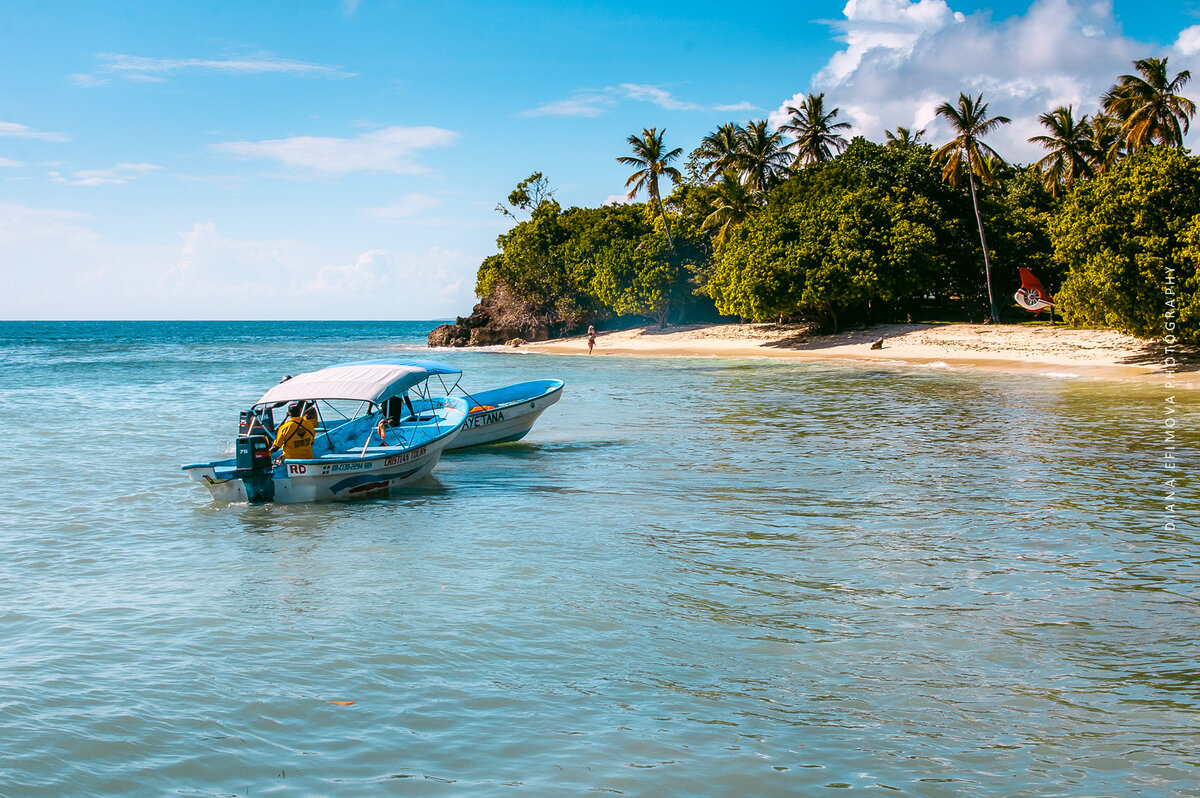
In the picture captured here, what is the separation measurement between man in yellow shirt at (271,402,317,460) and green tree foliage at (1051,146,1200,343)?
27.9 m

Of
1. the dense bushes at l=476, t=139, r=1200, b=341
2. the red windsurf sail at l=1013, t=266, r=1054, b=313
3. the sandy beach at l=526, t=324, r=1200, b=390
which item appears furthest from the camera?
the red windsurf sail at l=1013, t=266, r=1054, b=313

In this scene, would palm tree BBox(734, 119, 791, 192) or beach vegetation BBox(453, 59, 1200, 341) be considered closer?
beach vegetation BBox(453, 59, 1200, 341)

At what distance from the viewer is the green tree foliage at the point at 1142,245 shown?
29516 millimetres

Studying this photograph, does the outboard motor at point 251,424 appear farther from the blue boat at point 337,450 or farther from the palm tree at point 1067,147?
the palm tree at point 1067,147

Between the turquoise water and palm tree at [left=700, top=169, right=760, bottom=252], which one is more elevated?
palm tree at [left=700, top=169, right=760, bottom=252]

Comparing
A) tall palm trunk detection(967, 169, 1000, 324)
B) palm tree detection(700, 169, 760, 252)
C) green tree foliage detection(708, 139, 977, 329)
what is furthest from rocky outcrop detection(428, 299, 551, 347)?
tall palm trunk detection(967, 169, 1000, 324)

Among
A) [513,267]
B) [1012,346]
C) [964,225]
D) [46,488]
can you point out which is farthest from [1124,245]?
[513,267]

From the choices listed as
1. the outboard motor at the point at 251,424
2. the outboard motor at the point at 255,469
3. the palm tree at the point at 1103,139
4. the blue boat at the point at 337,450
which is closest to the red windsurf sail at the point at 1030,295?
the palm tree at the point at 1103,139

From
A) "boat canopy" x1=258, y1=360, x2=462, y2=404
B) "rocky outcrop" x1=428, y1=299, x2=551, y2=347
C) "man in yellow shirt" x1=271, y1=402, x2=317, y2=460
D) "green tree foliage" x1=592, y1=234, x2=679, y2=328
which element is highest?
"green tree foliage" x1=592, y1=234, x2=679, y2=328

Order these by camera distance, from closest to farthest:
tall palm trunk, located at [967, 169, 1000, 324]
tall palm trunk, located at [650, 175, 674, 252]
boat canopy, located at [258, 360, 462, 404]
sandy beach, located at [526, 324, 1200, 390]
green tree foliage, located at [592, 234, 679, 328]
Result: 1. boat canopy, located at [258, 360, 462, 404]
2. sandy beach, located at [526, 324, 1200, 390]
3. tall palm trunk, located at [967, 169, 1000, 324]
4. tall palm trunk, located at [650, 175, 674, 252]
5. green tree foliage, located at [592, 234, 679, 328]

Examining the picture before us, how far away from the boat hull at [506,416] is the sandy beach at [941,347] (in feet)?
71.6

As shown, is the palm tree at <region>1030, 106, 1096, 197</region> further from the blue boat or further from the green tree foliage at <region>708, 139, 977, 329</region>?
the blue boat

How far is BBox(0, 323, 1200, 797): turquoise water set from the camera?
5.98 m

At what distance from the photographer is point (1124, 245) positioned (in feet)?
100
